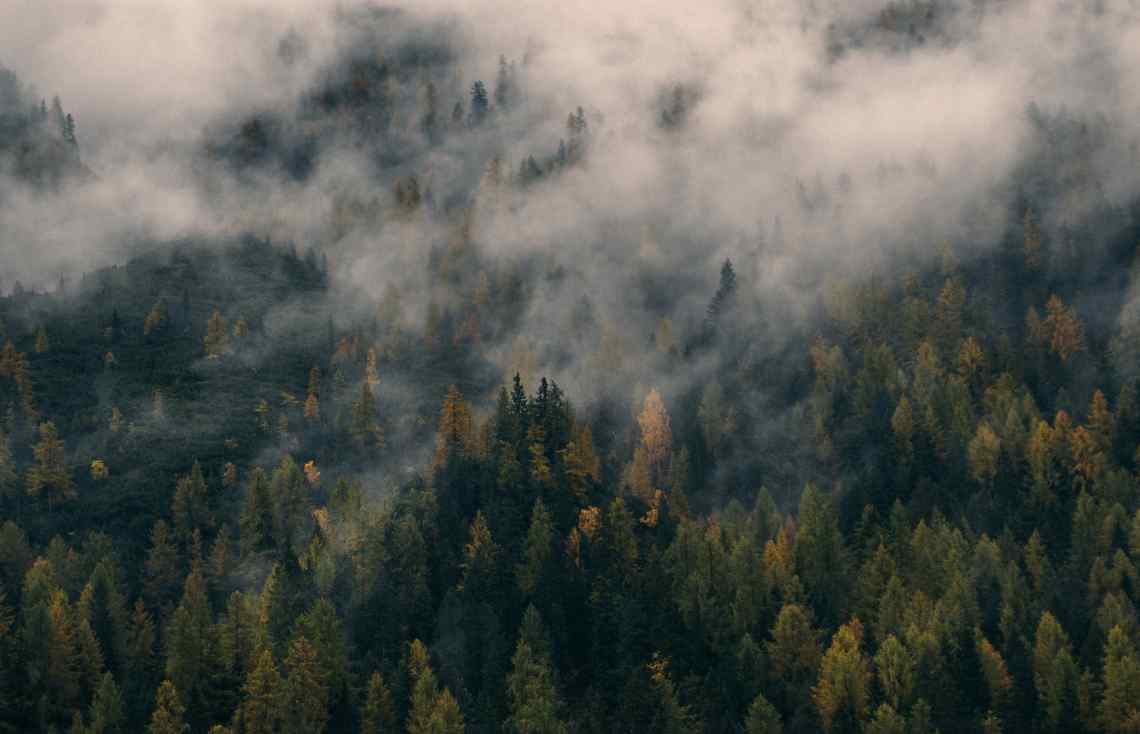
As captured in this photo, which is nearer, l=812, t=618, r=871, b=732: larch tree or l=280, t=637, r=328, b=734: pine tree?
l=812, t=618, r=871, b=732: larch tree

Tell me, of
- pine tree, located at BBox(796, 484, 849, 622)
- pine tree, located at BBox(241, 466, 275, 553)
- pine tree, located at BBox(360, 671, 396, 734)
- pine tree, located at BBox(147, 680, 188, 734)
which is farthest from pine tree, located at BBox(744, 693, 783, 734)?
Answer: pine tree, located at BBox(241, 466, 275, 553)

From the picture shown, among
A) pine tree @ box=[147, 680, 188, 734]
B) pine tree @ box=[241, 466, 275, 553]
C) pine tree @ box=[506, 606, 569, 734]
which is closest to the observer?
pine tree @ box=[147, 680, 188, 734]

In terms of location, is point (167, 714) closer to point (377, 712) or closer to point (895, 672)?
point (377, 712)

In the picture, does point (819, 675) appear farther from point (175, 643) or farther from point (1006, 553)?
point (175, 643)

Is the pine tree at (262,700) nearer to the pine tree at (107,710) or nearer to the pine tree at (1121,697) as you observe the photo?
the pine tree at (107,710)

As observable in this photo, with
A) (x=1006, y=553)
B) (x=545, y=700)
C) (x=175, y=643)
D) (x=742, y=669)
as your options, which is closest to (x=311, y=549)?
(x=175, y=643)

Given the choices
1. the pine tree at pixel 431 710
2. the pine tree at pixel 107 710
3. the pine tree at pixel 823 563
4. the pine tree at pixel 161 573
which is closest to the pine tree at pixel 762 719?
the pine tree at pixel 823 563

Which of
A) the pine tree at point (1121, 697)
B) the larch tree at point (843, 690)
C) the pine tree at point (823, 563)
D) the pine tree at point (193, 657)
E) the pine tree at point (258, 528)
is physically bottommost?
the pine tree at point (1121, 697)

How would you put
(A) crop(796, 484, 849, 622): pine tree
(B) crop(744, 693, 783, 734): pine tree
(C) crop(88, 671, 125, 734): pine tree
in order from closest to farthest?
(B) crop(744, 693, 783, 734): pine tree, (C) crop(88, 671, 125, 734): pine tree, (A) crop(796, 484, 849, 622): pine tree

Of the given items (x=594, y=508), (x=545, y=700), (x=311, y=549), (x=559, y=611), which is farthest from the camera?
(x=594, y=508)

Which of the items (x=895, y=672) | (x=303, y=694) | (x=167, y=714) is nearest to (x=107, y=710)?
(x=167, y=714)

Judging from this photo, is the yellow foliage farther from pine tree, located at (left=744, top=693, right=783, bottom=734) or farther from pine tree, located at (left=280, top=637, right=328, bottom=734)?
pine tree, located at (left=280, top=637, right=328, bottom=734)
